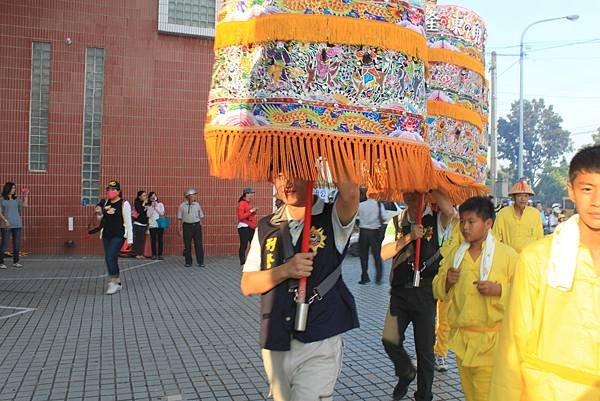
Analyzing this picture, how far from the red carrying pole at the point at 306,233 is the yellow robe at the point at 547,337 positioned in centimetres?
103

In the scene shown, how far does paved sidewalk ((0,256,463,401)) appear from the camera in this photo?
4.62 meters


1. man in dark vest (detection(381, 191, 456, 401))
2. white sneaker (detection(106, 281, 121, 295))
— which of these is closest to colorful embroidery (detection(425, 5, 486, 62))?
man in dark vest (detection(381, 191, 456, 401))

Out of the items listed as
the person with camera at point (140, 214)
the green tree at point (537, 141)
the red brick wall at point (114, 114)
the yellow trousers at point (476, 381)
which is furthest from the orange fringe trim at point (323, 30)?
the green tree at point (537, 141)

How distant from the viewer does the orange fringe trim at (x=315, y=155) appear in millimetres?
2711

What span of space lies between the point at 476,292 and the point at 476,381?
0.55m

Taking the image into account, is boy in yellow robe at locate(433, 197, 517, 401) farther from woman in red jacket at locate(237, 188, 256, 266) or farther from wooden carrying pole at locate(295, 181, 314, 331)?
woman in red jacket at locate(237, 188, 256, 266)

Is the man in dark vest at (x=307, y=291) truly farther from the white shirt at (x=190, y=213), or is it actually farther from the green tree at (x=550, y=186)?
the green tree at (x=550, y=186)

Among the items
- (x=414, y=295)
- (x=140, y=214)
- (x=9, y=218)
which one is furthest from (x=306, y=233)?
(x=140, y=214)

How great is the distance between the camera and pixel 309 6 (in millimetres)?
2715

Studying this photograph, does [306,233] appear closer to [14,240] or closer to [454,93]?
[454,93]

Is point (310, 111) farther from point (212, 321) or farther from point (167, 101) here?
point (167, 101)

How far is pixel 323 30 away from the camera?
272cm

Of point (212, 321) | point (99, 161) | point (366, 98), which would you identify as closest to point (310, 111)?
point (366, 98)

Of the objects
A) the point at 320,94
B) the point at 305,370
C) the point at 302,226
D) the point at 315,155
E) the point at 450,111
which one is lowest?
the point at 305,370
